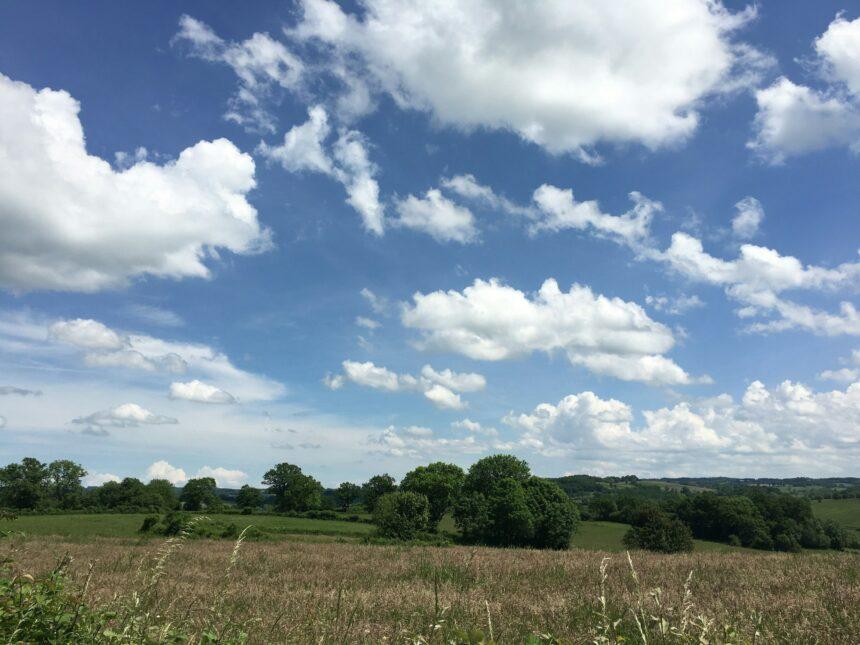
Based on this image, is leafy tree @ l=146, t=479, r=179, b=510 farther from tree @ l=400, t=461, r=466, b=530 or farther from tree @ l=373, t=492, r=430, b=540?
tree @ l=373, t=492, r=430, b=540

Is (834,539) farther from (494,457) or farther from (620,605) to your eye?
(620,605)

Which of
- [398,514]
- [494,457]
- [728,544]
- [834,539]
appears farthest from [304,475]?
[834,539]

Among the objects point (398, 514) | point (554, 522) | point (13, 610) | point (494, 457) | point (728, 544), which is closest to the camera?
point (13, 610)

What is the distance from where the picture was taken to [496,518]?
62438 millimetres

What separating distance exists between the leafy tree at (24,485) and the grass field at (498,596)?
110814 mm

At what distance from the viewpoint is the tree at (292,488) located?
365 ft

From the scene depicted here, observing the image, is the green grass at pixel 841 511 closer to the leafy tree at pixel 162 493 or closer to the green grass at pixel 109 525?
the green grass at pixel 109 525

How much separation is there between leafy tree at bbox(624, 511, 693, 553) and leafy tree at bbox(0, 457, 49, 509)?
108 metres

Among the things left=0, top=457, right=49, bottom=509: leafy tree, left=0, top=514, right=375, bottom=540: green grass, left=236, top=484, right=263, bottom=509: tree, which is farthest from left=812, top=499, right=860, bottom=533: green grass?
left=0, top=457, right=49, bottom=509: leafy tree

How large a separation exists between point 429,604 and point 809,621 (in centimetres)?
543

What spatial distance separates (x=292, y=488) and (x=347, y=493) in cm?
2275

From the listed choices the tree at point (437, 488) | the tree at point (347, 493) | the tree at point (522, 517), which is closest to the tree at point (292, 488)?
the tree at point (347, 493)

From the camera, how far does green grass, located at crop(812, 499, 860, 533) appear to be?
104 metres

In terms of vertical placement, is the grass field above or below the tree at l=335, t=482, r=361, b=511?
above
